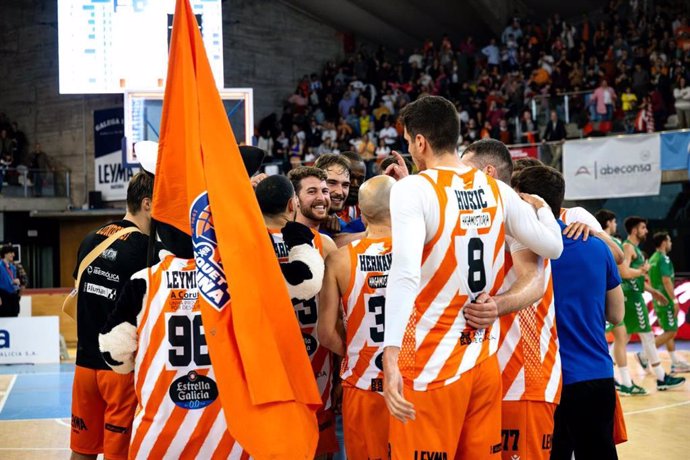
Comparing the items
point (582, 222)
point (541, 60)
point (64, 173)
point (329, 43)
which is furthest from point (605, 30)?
point (582, 222)

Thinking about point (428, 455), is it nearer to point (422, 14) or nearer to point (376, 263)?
point (376, 263)

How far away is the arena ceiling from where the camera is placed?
25219mm

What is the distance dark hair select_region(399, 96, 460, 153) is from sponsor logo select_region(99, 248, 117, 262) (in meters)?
1.93

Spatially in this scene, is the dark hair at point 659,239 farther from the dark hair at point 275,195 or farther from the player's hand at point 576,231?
the dark hair at point 275,195

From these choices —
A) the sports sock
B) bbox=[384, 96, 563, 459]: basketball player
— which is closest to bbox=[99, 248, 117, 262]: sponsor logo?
bbox=[384, 96, 563, 459]: basketball player

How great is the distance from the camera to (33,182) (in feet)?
86.9

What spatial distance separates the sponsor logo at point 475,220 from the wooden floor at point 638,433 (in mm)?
4665

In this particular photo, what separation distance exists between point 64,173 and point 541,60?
15623 mm

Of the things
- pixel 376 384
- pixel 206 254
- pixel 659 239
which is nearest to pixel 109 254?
pixel 206 254

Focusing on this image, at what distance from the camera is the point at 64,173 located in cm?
2795

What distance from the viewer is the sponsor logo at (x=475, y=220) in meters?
3.47

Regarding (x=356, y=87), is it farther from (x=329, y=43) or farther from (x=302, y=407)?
(x=302, y=407)

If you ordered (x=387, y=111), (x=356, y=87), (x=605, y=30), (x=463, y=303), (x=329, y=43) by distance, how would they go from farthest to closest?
(x=329, y=43), (x=356, y=87), (x=387, y=111), (x=605, y=30), (x=463, y=303)

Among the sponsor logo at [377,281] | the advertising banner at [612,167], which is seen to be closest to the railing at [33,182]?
the advertising banner at [612,167]
